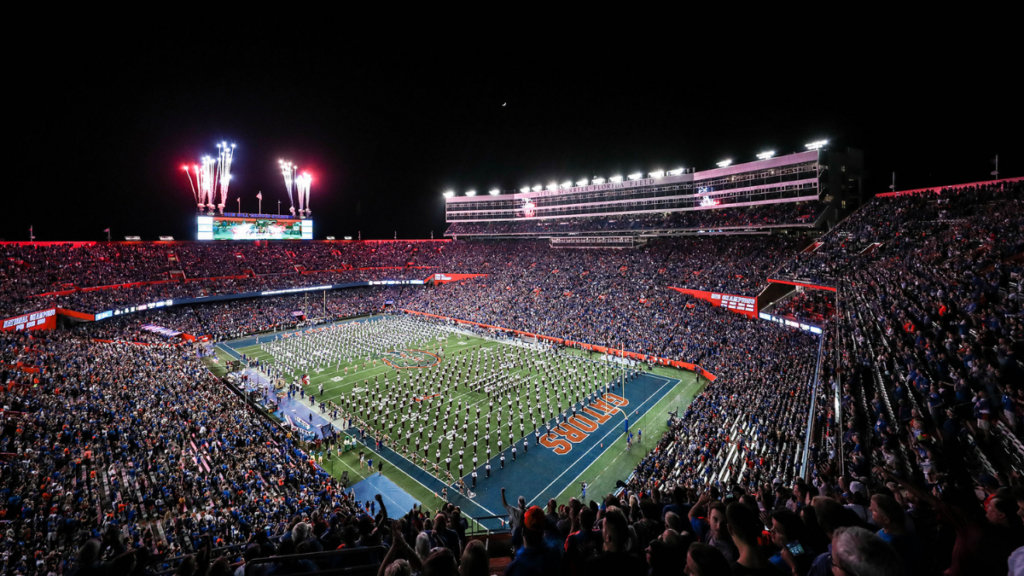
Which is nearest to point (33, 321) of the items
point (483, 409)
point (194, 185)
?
point (194, 185)

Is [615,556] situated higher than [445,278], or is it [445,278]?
[615,556]

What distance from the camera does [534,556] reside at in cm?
307

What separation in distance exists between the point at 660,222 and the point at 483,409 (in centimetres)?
4081

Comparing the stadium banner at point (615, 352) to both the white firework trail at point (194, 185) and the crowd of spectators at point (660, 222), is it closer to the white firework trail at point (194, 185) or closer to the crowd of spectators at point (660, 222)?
the crowd of spectators at point (660, 222)

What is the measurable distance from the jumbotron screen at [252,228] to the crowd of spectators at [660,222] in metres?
25.7

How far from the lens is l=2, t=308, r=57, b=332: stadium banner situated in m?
29.2

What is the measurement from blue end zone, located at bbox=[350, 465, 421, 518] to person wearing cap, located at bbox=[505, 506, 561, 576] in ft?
44.4

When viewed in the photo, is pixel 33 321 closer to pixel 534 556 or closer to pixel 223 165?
pixel 223 165

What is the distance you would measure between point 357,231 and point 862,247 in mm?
72799

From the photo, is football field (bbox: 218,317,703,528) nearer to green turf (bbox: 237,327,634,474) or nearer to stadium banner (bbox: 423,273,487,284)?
green turf (bbox: 237,327,634,474)

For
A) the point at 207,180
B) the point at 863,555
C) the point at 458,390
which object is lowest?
the point at 458,390

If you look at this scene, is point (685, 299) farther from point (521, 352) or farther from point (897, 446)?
point (897, 446)

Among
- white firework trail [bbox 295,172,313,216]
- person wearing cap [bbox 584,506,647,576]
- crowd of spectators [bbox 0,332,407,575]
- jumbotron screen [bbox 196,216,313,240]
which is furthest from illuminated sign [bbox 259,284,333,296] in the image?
person wearing cap [bbox 584,506,647,576]

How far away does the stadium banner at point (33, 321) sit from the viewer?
2915 cm
